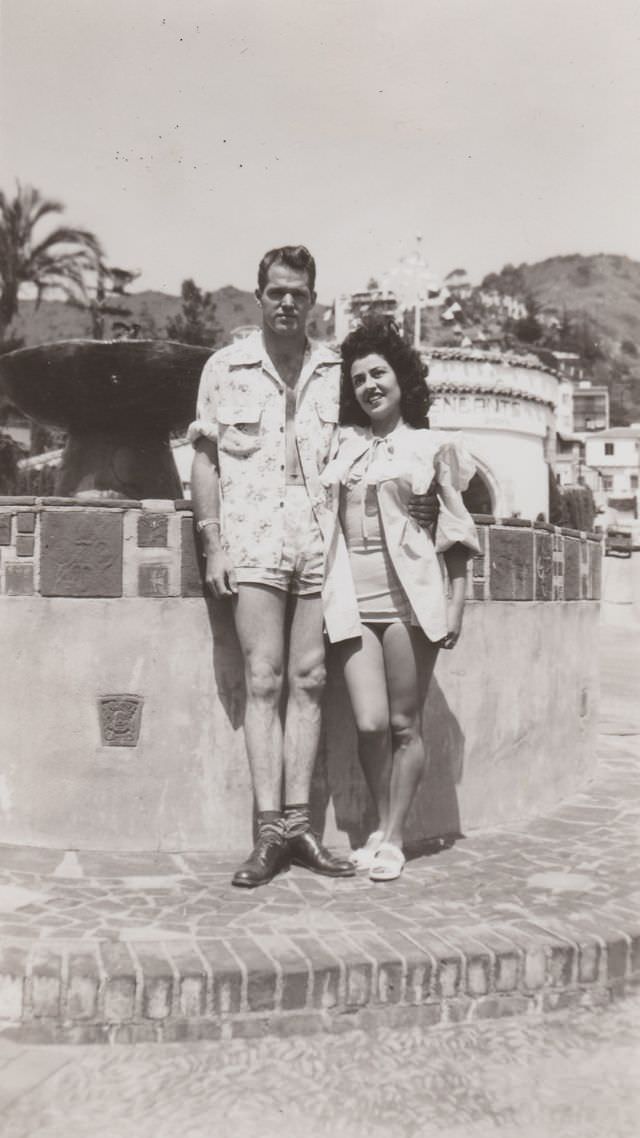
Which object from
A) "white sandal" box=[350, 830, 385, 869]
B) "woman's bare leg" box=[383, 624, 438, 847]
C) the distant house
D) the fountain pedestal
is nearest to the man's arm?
"woman's bare leg" box=[383, 624, 438, 847]

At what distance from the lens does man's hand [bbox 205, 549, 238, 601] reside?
3.97 m

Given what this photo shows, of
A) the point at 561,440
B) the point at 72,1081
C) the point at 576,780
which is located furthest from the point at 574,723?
the point at 561,440

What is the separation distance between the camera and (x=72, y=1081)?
2674 millimetres

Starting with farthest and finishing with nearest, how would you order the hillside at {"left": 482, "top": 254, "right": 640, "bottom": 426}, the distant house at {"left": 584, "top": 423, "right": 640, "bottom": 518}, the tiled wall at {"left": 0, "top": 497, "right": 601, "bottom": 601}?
the hillside at {"left": 482, "top": 254, "right": 640, "bottom": 426} < the distant house at {"left": 584, "top": 423, "right": 640, "bottom": 518} < the tiled wall at {"left": 0, "top": 497, "right": 601, "bottom": 601}

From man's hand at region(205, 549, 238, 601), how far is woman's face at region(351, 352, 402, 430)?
0.72 meters

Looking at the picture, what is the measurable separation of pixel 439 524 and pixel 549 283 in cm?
16418

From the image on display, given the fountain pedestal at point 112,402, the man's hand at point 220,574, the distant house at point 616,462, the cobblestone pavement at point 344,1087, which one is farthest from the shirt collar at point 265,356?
the distant house at point 616,462

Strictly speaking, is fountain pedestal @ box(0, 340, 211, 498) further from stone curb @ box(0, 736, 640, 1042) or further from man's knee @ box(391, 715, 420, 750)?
stone curb @ box(0, 736, 640, 1042)

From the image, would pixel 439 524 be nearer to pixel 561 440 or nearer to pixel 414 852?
pixel 414 852

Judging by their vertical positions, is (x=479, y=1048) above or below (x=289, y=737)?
below

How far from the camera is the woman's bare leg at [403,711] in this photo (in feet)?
12.9

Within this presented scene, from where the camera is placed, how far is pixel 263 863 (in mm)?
3809

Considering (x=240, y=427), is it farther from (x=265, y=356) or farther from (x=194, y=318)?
(x=194, y=318)

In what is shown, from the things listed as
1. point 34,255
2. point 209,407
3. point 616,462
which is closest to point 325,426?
point 209,407
